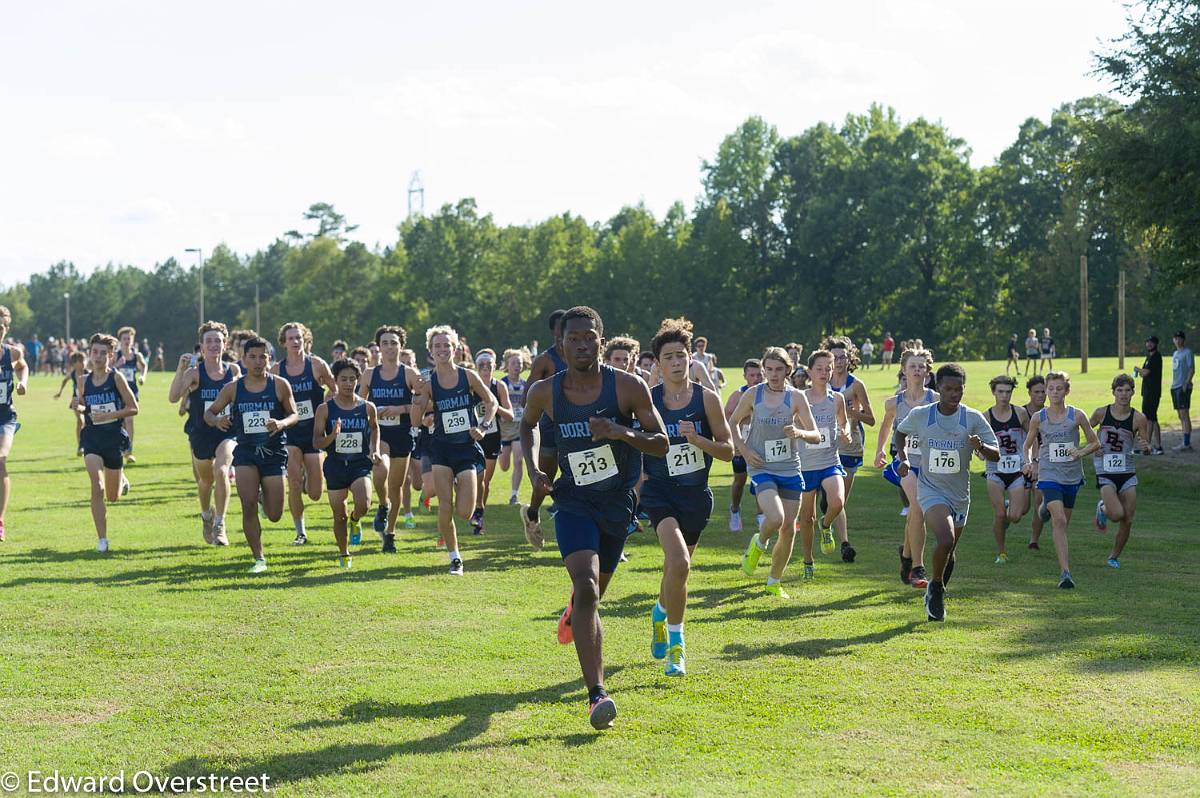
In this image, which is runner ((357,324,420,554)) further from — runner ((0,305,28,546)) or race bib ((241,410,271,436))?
runner ((0,305,28,546))

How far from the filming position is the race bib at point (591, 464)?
7105 mm

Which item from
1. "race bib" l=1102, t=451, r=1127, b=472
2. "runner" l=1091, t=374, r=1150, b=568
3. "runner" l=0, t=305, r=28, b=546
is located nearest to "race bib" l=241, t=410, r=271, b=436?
"runner" l=0, t=305, r=28, b=546

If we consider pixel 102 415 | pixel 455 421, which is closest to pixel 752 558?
Result: pixel 455 421

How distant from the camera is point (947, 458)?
9.74m

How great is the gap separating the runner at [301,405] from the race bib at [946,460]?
6.26 m

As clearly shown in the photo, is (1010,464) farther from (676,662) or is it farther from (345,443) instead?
(345,443)

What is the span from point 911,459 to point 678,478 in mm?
3717

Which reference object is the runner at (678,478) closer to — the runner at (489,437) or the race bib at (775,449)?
the race bib at (775,449)

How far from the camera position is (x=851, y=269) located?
8681cm

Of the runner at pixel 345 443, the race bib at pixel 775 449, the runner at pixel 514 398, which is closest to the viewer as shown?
the race bib at pixel 775 449

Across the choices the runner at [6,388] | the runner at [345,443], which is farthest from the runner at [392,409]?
the runner at [6,388]

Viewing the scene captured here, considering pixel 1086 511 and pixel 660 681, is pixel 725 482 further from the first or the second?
pixel 660 681

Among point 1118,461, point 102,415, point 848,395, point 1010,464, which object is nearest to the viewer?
point 1118,461

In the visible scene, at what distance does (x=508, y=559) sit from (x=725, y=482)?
9.47 metres
